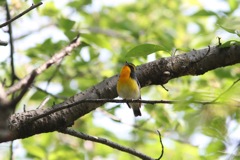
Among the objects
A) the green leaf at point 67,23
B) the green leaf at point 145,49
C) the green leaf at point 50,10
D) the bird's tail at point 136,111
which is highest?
the green leaf at point 145,49

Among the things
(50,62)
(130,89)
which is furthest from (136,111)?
(50,62)

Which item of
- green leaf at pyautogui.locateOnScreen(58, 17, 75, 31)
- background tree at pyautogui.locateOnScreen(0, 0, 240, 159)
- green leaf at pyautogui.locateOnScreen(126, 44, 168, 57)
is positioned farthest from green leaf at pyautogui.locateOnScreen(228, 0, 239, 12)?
green leaf at pyautogui.locateOnScreen(126, 44, 168, 57)

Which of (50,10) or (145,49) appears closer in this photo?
(145,49)

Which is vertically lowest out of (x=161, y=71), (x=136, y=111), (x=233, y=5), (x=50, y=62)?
(x=136, y=111)

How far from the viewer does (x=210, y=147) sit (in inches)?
114

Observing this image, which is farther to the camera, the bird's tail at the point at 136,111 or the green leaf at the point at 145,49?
the bird's tail at the point at 136,111

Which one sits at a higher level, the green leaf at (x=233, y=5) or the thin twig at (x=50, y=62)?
the thin twig at (x=50, y=62)

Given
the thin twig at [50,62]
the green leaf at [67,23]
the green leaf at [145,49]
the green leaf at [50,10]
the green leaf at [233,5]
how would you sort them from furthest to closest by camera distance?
the green leaf at [50,10] < the green leaf at [233,5] < the green leaf at [67,23] < the thin twig at [50,62] < the green leaf at [145,49]

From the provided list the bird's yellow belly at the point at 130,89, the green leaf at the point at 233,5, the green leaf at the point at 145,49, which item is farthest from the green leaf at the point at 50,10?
the green leaf at the point at 145,49

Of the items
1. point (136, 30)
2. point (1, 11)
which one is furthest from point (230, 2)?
point (1, 11)

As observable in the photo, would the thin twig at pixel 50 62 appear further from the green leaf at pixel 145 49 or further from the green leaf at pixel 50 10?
the green leaf at pixel 50 10

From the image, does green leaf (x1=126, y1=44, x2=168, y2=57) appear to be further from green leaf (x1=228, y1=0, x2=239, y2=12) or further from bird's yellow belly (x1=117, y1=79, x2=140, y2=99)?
green leaf (x1=228, y1=0, x2=239, y2=12)

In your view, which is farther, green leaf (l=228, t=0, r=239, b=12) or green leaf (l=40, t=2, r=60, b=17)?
green leaf (l=40, t=2, r=60, b=17)

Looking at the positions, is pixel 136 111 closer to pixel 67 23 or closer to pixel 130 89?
pixel 130 89
